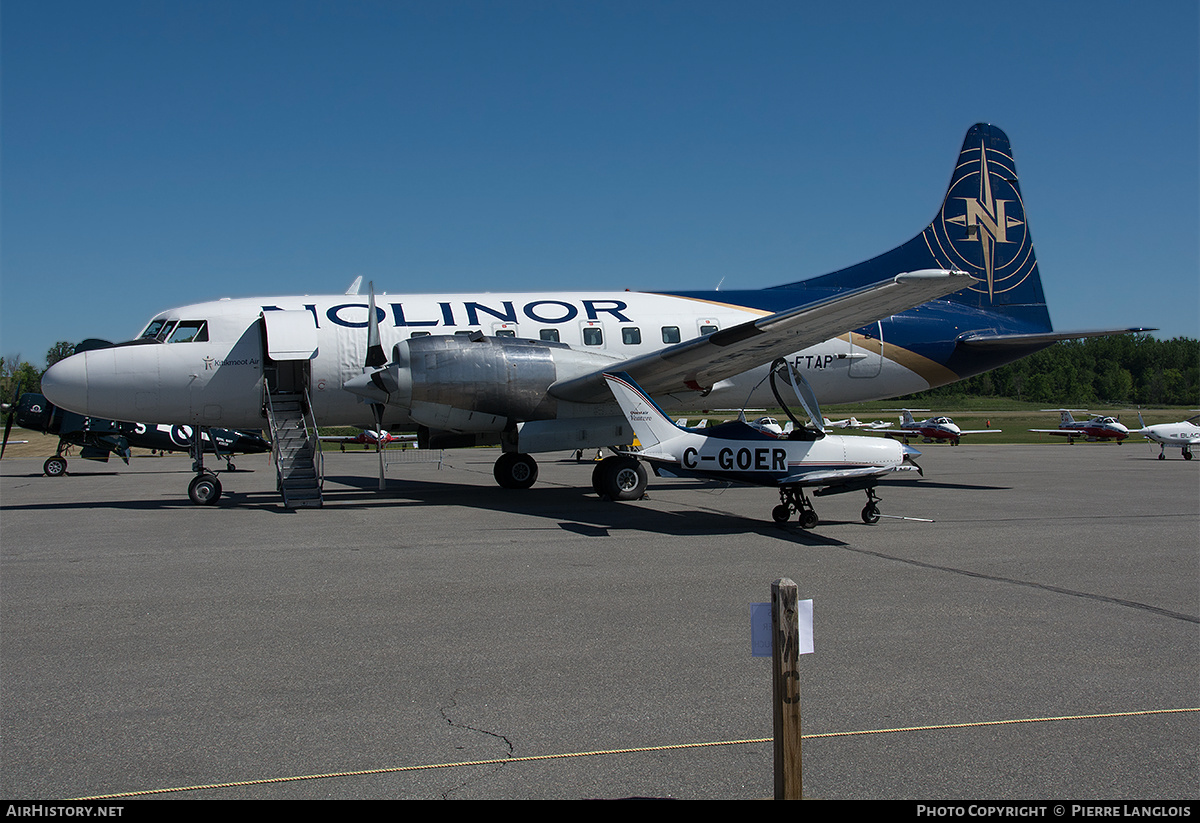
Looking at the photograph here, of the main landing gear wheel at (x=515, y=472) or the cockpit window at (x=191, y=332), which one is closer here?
the cockpit window at (x=191, y=332)

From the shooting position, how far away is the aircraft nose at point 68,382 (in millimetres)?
14992

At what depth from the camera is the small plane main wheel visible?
52.0ft

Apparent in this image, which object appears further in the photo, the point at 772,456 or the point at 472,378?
the point at 472,378

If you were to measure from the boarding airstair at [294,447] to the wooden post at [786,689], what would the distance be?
12.8 metres

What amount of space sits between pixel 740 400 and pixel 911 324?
4322mm

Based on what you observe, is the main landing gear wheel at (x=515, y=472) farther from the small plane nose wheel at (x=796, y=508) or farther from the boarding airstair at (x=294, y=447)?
the small plane nose wheel at (x=796, y=508)

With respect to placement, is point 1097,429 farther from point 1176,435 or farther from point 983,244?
point 983,244

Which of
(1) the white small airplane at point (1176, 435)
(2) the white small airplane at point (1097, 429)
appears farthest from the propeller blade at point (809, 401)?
(2) the white small airplane at point (1097, 429)

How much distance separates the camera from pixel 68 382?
1497cm

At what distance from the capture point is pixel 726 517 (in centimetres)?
1360

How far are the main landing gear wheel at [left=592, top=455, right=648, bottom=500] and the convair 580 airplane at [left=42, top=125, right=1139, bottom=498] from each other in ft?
1.98

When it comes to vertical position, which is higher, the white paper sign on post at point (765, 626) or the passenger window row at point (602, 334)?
the passenger window row at point (602, 334)

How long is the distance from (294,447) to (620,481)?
612cm

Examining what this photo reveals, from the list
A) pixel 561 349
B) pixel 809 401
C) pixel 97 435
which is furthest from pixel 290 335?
pixel 97 435
